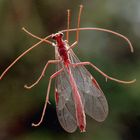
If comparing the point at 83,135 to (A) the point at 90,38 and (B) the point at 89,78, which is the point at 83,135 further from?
(B) the point at 89,78

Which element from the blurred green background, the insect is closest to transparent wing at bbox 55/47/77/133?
the insect

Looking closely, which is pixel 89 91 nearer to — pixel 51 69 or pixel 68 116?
pixel 68 116

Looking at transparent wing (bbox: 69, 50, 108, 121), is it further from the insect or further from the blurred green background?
the blurred green background

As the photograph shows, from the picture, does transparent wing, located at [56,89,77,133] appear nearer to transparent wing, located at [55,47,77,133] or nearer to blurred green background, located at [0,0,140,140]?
transparent wing, located at [55,47,77,133]

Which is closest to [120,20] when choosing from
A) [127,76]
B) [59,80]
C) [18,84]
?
[127,76]

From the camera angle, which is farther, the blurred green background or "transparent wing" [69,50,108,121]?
the blurred green background

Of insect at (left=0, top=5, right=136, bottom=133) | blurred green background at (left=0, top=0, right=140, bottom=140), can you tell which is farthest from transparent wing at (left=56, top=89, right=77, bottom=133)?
blurred green background at (left=0, top=0, right=140, bottom=140)

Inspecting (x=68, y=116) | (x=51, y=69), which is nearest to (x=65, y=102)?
(x=68, y=116)
